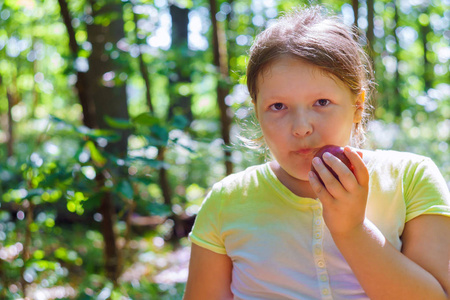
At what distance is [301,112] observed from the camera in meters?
1.41

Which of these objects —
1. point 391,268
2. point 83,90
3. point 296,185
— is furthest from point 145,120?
point 391,268

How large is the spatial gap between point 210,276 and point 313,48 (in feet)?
2.75

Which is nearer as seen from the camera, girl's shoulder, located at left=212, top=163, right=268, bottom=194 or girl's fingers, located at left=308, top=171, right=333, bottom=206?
girl's fingers, located at left=308, top=171, right=333, bottom=206

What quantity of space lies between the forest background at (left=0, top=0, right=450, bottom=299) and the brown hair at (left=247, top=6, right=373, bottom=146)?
0.37 metres

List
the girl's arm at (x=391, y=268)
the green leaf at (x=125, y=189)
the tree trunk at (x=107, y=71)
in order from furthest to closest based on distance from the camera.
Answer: the tree trunk at (x=107, y=71), the green leaf at (x=125, y=189), the girl's arm at (x=391, y=268)

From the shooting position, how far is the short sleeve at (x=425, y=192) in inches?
53.4

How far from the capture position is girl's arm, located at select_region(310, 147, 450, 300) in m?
1.22

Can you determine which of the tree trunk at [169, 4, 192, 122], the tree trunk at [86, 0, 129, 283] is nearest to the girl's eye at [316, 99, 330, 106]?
the tree trunk at [86, 0, 129, 283]

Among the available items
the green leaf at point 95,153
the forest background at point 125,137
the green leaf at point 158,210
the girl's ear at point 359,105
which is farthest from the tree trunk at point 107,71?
the girl's ear at point 359,105

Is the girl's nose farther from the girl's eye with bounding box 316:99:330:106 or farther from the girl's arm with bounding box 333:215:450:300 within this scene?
the girl's arm with bounding box 333:215:450:300

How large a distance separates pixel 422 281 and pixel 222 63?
3.32m

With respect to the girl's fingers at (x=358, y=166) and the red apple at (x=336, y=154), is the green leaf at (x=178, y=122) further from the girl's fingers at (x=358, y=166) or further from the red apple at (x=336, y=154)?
the girl's fingers at (x=358, y=166)

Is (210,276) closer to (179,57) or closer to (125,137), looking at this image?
(179,57)

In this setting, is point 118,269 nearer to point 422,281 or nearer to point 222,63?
point 222,63
